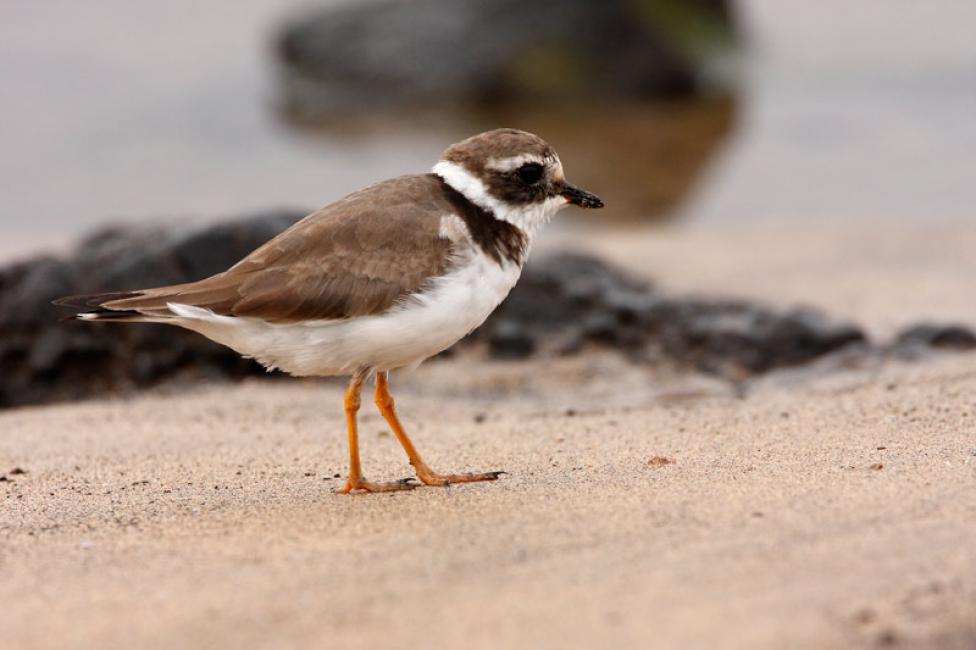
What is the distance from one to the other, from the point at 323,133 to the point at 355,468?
14309 millimetres

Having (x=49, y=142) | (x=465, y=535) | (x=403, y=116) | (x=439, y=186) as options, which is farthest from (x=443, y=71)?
(x=465, y=535)

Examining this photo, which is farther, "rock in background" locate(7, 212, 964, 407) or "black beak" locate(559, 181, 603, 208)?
"rock in background" locate(7, 212, 964, 407)

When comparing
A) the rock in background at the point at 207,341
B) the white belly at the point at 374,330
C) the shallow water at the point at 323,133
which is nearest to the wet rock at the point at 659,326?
the rock in background at the point at 207,341

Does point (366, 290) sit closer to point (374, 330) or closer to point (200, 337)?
point (374, 330)

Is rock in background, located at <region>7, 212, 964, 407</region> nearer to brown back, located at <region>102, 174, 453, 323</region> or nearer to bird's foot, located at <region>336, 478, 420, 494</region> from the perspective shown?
brown back, located at <region>102, 174, 453, 323</region>

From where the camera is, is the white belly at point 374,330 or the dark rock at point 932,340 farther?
the dark rock at point 932,340

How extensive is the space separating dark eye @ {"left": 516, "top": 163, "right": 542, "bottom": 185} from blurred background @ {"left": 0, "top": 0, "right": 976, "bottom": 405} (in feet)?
A: 16.9

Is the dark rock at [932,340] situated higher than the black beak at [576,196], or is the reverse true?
the black beak at [576,196]

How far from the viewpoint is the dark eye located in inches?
219

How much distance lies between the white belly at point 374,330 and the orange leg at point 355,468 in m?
0.17

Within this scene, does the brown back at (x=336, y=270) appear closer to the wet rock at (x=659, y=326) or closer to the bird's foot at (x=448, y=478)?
the bird's foot at (x=448, y=478)

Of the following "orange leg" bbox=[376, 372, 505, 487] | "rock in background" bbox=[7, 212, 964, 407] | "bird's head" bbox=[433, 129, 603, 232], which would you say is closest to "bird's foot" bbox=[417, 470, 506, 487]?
"orange leg" bbox=[376, 372, 505, 487]

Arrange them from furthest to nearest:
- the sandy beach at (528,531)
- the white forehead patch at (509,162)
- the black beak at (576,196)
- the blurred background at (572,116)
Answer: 1. the blurred background at (572,116)
2. the black beak at (576,196)
3. the white forehead patch at (509,162)
4. the sandy beach at (528,531)

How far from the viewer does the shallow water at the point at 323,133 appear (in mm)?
15273
